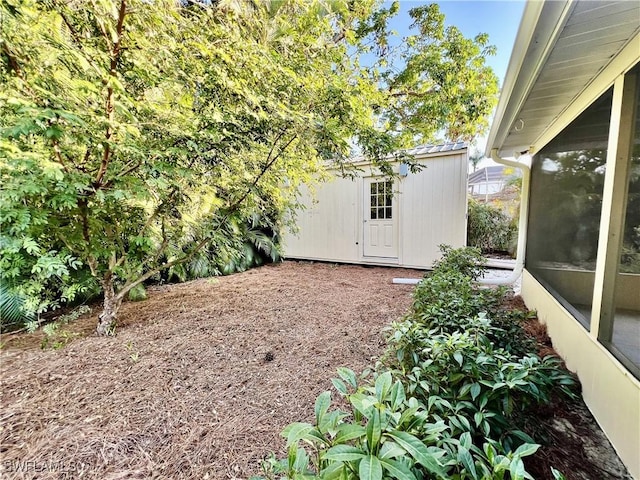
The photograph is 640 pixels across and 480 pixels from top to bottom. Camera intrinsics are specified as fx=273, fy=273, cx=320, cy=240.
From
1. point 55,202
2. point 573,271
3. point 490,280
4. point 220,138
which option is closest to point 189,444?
point 55,202

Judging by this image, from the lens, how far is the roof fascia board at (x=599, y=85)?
56.5 inches

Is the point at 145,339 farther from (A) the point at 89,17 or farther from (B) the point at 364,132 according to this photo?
(B) the point at 364,132

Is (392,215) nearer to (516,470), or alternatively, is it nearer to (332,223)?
(332,223)

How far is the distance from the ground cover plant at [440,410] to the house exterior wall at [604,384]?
10.0 inches

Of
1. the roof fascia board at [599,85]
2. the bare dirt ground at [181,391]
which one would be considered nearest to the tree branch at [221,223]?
the bare dirt ground at [181,391]

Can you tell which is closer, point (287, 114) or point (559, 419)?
point (559, 419)

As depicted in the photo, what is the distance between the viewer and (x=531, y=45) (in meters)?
1.34

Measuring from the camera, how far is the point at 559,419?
5.22ft

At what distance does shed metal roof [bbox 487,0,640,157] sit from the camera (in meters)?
1.17

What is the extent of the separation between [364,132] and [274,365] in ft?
9.07

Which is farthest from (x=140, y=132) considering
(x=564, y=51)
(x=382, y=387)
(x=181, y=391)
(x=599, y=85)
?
(x=599, y=85)

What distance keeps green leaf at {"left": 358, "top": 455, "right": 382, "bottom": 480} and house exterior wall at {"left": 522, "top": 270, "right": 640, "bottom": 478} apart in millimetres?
1405

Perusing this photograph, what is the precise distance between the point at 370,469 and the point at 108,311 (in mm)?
2943

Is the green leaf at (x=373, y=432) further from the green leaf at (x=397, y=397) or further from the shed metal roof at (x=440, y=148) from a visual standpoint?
the shed metal roof at (x=440, y=148)
